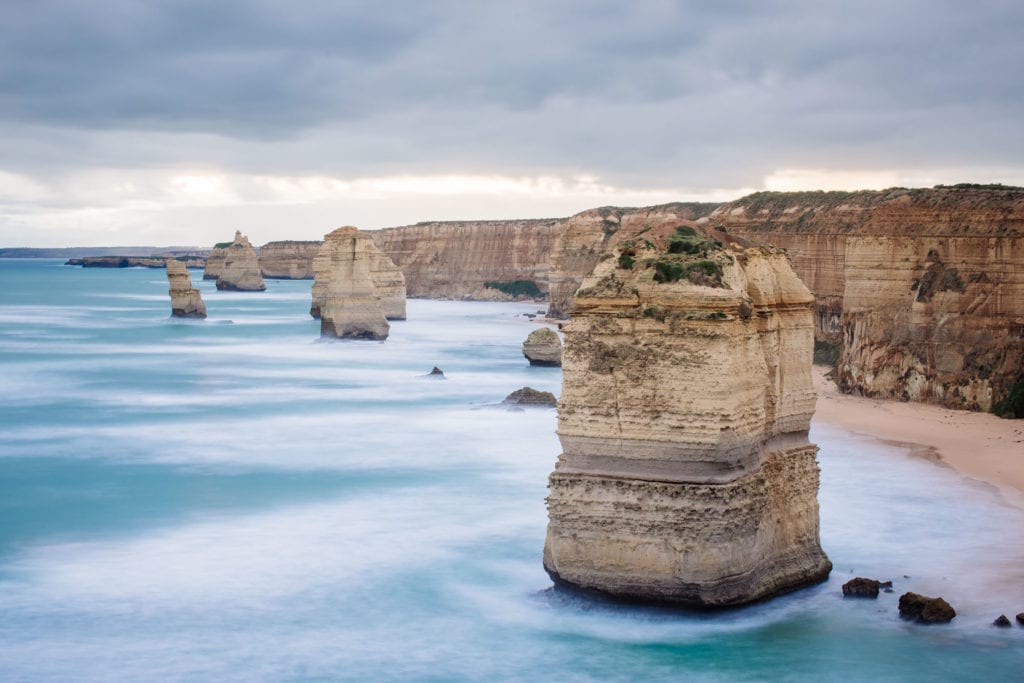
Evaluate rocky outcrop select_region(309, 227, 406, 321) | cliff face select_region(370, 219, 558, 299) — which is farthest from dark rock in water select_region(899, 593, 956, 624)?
cliff face select_region(370, 219, 558, 299)

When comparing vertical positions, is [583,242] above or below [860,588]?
above

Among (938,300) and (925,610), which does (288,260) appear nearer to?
(938,300)

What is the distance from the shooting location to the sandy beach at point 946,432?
76.9ft

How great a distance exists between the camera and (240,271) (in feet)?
415

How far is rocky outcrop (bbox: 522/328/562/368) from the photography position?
4606 cm

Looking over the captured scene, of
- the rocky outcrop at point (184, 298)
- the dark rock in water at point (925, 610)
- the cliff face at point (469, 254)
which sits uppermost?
the cliff face at point (469, 254)

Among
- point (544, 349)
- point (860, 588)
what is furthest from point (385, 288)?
point (860, 588)

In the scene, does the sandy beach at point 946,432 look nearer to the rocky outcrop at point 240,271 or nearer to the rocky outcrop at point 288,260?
the rocky outcrop at point 240,271

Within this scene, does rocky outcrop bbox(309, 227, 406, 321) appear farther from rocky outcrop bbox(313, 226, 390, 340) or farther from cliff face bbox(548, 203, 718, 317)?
cliff face bbox(548, 203, 718, 317)

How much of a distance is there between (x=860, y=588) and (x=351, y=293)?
46606 millimetres

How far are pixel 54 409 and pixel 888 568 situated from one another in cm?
2993

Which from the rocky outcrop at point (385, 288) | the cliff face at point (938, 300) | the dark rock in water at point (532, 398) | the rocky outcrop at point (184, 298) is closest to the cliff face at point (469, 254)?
the rocky outcrop at point (385, 288)

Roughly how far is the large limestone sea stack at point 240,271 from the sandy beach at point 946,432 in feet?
327

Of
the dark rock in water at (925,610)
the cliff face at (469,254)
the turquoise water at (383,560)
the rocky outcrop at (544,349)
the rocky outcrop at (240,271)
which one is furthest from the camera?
the rocky outcrop at (240,271)
